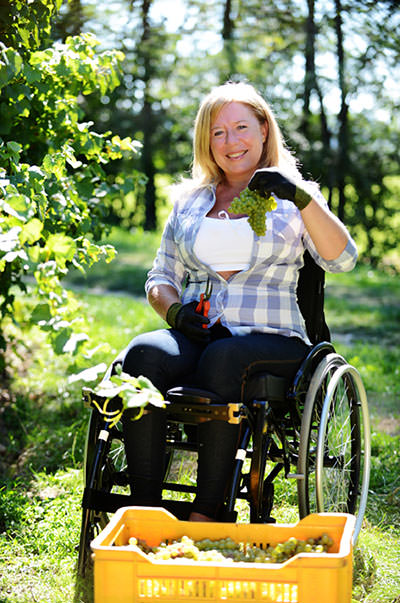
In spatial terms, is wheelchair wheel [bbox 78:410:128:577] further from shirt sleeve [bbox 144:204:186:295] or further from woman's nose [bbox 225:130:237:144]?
woman's nose [bbox 225:130:237:144]

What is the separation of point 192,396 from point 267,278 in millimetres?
598

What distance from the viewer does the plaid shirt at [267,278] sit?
247cm

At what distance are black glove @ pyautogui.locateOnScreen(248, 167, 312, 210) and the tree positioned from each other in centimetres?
58

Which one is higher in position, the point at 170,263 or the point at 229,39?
the point at 229,39

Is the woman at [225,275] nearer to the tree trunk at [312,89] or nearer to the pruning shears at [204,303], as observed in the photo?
the pruning shears at [204,303]

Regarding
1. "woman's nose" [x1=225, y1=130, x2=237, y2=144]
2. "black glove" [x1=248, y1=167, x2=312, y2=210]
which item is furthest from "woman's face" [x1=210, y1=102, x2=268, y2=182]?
"black glove" [x1=248, y1=167, x2=312, y2=210]

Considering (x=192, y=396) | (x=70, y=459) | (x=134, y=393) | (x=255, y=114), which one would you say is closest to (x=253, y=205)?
(x=255, y=114)

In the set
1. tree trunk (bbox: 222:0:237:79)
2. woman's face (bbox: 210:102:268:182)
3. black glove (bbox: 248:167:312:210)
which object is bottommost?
black glove (bbox: 248:167:312:210)

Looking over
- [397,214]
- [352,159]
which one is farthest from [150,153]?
[397,214]

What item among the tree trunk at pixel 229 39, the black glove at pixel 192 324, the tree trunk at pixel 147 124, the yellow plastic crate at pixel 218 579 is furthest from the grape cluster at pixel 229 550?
the tree trunk at pixel 229 39

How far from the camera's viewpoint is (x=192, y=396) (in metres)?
2.10

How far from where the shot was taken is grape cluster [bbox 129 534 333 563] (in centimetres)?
180

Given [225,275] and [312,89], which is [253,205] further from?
[312,89]

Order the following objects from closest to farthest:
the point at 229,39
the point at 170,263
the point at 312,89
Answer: the point at 170,263
the point at 312,89
the point at 229,39
